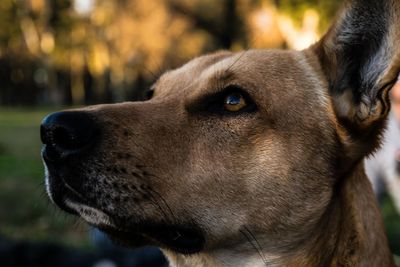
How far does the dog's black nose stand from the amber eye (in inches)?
32.2

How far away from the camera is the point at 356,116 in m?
3.51

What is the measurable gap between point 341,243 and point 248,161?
0.69m

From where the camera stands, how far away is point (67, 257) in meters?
6.78

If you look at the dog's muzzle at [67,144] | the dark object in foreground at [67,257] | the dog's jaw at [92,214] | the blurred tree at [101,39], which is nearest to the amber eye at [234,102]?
the dog's muzzle at [67,144]

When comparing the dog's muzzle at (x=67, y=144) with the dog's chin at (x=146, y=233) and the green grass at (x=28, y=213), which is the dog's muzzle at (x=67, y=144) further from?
the green grass at (x=28, y=213)

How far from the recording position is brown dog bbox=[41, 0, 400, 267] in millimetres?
3178

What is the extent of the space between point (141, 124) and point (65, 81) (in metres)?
54.4

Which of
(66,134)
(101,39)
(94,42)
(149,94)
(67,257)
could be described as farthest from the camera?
(94,42)

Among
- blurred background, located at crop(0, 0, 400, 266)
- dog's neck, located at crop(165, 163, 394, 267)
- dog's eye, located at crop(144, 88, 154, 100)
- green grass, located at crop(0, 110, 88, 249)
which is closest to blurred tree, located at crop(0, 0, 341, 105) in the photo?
blurred background, located at crop(0, 0, 400, 266)

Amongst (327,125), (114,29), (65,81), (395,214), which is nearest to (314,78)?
(327,125)

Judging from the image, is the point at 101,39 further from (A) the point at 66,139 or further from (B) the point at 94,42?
(A) the point at 66,139

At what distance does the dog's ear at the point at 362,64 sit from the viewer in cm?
337

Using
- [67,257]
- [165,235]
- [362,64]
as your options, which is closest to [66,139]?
[165,235]

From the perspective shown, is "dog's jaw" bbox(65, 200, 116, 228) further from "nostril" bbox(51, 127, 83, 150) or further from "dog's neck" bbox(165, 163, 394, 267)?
"dog's neck" bbox(165, 163, 394, 267)
